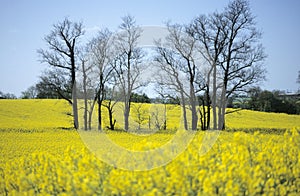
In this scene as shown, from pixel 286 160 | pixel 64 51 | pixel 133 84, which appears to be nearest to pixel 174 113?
pixel 133 84

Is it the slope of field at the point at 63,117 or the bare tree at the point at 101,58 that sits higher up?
the bare tree at the point at 101,58

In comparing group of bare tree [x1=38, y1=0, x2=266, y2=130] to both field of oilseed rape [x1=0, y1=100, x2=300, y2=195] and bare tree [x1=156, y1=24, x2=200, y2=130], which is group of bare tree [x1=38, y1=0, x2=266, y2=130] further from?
field of oilseed rape [x1=0, y1=100, x2=300, y2=195]

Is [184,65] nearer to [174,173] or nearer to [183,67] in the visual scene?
[183,67]

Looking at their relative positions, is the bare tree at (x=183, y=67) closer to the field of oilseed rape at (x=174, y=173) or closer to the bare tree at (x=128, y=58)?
the bare tree at (x=128, y=58)

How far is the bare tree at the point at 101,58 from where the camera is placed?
27.2m

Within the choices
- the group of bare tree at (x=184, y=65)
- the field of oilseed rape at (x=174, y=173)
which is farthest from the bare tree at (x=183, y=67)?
the field of oilseed rape at (x=174, y=173)

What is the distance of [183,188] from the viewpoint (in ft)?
14.6

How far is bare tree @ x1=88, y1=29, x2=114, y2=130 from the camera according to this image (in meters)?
27.2

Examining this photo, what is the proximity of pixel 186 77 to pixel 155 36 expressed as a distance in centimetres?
406

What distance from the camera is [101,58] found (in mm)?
27312

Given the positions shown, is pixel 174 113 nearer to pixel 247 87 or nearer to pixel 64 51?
pixel 247 87

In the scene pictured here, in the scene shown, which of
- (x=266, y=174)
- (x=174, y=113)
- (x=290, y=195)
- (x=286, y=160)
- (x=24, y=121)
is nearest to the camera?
(x=290, y=195)

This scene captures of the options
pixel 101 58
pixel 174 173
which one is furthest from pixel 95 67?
pixel 174 173

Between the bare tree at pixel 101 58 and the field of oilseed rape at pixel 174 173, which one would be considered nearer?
the field of oilseed rape at pixel 174 173
